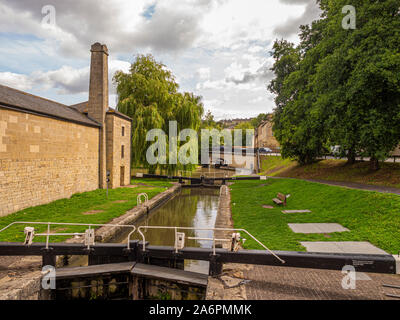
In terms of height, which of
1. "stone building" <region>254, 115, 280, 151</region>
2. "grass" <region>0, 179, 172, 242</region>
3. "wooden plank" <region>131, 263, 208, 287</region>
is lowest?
"wooden plank" <region>131, 263, 208, 287</region>

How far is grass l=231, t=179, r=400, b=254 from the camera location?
291 inches

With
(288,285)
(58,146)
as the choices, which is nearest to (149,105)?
(58,146)

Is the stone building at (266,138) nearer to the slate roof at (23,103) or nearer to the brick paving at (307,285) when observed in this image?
the slate roof at (23,103)

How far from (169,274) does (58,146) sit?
1125 cm

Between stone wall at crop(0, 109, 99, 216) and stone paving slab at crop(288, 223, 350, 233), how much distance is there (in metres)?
11.5

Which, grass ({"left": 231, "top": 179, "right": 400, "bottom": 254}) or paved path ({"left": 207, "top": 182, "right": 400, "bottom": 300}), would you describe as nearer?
paved path ({"left": 207, "top": 182, "right": 400, "bottom": 300})

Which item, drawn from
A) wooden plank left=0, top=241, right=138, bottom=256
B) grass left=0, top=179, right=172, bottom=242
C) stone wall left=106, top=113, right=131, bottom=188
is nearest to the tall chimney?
stone wall left=106, top=113, right=131, bottom=188

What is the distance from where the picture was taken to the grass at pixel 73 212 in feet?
28.6

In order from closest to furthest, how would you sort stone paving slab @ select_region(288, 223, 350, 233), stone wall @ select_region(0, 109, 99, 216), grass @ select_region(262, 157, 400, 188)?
stone paving slab @ select_region(288, 223, 350, 233) → stone wall @ select_region(0, 109, 99, 216) → grass @ select_region(262, 157, 400, 188)

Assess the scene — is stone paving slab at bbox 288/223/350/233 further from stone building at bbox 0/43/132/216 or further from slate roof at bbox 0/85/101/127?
slate roof at bbox 0/85/101/127

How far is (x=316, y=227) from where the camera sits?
884 centimetres

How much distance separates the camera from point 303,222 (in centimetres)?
959

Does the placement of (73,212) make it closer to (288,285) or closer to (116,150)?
(116,150)

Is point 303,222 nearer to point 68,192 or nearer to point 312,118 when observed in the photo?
point 312,118
